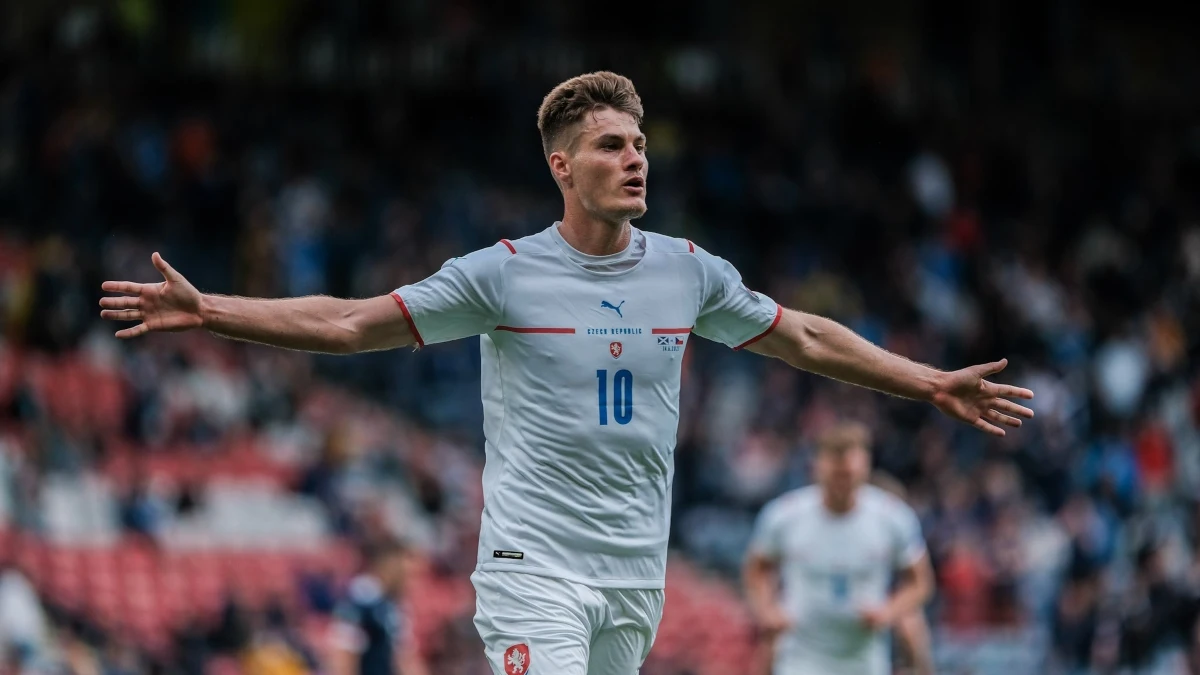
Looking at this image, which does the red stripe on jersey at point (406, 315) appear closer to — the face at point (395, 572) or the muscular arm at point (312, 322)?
the muscular arm at point (312, 322)

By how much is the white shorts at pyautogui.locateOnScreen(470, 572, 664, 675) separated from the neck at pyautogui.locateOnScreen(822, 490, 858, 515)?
4.00 metres

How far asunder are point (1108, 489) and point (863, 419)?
2.49 meters

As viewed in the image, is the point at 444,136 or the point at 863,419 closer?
the point at 863,419

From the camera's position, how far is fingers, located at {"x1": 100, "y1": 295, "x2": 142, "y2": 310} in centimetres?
534

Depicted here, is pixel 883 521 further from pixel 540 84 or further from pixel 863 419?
pixel 540 84

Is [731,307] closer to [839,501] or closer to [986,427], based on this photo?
[986,427]

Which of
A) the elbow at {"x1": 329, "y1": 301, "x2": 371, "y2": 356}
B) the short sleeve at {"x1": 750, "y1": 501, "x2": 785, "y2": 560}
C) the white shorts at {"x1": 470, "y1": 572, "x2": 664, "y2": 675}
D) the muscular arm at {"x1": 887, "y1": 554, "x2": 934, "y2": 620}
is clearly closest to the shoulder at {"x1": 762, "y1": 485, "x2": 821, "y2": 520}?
the short sleeve at {"x1": 750, "y1": 501, "x2": 785, "y2": 560}

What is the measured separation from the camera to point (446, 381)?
61.2 ft

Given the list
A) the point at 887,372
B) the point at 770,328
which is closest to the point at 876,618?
the point at 887,372

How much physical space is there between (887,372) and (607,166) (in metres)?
1.20

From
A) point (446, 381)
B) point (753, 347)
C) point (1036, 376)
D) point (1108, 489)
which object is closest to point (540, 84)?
point (446, 381)

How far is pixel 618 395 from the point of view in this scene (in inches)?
233

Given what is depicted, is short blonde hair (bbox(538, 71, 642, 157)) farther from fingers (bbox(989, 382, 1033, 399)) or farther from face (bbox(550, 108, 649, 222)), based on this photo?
fingers (bbox(989, 382, 1033, 399))

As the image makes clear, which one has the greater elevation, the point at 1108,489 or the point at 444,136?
the point at 444,136
